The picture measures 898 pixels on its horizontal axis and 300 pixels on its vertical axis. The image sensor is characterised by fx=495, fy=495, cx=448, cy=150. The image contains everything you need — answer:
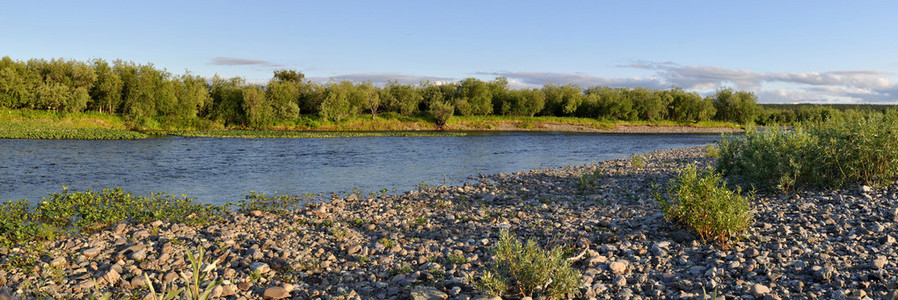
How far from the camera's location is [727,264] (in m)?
8.52

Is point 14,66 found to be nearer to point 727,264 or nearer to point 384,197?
point 384,197

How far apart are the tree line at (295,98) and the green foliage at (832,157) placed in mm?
82053

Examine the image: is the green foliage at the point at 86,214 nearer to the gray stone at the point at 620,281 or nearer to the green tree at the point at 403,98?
the gray stone at the point at 620,281

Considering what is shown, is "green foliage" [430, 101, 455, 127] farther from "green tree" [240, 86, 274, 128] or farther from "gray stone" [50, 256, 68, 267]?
"gray stone" [50, 256, 68, 267]

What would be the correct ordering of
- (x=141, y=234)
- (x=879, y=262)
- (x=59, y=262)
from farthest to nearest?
(x=141, y=234) → (x=59, y=262) → (x=879, y=262)

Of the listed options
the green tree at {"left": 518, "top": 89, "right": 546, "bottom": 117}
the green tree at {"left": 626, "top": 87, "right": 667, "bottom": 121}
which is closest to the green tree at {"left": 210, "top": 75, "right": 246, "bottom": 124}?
the green tree at {"left": 518, "top": 89, "right": 546, "bottom": 117}

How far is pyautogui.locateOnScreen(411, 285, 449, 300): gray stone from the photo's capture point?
25.1 feet

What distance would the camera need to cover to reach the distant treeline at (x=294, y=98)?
7512cm

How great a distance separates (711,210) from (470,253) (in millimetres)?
4886

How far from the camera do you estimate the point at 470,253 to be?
10.3 metres

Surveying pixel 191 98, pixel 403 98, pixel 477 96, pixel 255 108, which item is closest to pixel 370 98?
pixel 403 98

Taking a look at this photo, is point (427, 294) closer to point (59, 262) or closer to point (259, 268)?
point (259, 268)

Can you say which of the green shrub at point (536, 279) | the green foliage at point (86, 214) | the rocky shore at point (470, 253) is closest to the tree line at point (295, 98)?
the green foliage at point (86, 214)

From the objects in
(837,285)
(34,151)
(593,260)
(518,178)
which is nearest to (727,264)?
(837,285)
